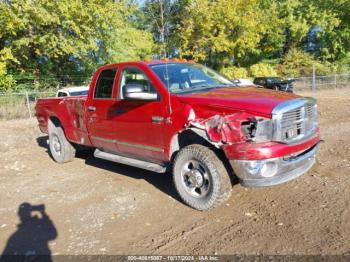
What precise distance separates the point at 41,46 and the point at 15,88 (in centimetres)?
275

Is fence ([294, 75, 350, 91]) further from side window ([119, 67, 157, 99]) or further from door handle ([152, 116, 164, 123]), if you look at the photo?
door handle ([152, 116, 164, 123])

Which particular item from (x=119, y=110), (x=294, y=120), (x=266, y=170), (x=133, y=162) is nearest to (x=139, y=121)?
(x=119, y=110)

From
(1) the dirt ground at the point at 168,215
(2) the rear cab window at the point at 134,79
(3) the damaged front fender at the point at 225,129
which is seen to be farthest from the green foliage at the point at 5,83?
(3) the damaged front fender at the point at 225,129

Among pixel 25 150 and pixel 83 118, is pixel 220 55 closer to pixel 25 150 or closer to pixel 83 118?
pixel 25 150

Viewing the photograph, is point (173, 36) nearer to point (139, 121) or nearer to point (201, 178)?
point (139, 121)

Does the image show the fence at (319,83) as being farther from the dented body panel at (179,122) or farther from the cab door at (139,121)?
the cab door at (139,121)

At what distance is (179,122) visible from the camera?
464 centimetres

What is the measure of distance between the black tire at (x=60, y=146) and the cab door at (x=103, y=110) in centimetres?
139

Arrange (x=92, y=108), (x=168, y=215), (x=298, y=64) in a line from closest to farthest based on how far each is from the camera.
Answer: (x=168, y=215) < (x=92, y=108) < (x=298, y=64)

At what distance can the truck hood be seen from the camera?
13.5ft

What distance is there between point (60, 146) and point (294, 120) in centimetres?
523

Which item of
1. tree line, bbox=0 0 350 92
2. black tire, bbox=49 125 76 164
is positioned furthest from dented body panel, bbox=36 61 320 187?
tree line, bbox=0 0 350 92

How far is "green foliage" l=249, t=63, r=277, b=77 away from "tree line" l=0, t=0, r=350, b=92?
77 mm

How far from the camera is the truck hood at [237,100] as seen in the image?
13.5ft
